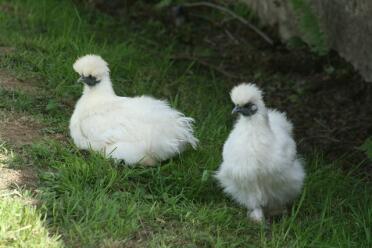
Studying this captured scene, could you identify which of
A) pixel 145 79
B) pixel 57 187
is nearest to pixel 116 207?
pixel 57 187

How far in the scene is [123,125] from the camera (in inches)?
226

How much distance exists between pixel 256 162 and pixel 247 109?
41 centimetres

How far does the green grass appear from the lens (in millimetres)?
4754

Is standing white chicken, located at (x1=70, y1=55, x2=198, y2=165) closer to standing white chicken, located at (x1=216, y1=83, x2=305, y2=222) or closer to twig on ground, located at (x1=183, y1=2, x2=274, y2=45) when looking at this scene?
standing white chicken, located at (x1=216, y1=83, x2=305, y2=222)

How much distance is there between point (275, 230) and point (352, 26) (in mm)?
3458

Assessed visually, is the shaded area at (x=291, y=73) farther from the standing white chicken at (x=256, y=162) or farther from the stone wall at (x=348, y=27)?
the standing white chicken at (x=256, y=162)

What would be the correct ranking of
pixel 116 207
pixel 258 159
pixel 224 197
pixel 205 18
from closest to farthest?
1. pixel 116 207
2. pixel 258 159
3. pixel 224 197
4. pixel 205 18

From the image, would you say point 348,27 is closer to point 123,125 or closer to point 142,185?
point 123,125

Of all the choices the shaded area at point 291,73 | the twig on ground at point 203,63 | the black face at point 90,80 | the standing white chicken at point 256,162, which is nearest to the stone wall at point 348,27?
the shaded area at point 291,73

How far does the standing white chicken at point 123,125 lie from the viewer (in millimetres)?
5645

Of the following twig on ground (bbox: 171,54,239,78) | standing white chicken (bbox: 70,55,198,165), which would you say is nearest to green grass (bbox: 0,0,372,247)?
standing white chicken (bbox: 70,55,198,165)

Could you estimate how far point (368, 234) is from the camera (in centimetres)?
537

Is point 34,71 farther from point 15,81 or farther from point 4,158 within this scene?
point 4,158

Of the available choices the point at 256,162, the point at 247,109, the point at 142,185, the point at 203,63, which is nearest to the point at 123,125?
the point at 142,185
